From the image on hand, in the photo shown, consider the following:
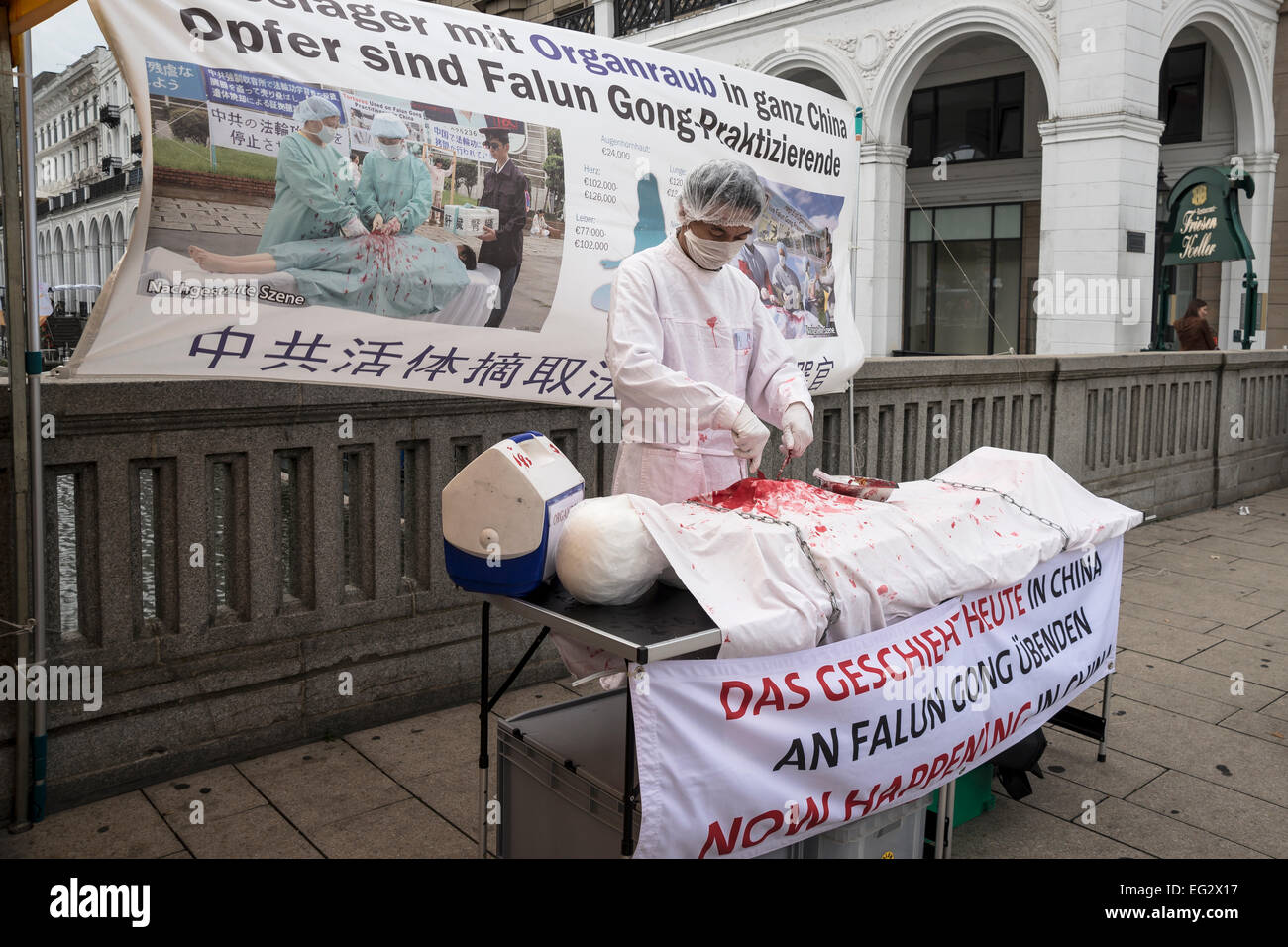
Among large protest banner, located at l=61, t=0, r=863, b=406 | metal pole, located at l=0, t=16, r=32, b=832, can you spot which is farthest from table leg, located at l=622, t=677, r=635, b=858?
metal pole, located at l=0, t=16, r=32, b=832

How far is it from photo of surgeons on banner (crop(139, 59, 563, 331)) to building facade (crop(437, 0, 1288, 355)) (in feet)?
25.2

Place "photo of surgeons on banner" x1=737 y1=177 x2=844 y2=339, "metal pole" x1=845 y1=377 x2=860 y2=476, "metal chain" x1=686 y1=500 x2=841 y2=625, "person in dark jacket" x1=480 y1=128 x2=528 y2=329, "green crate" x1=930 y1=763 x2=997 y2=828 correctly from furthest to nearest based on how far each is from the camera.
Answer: "metal pole" x1=845 y1=377 x2=860 y2=476, "photo of surgeons on banner" x1=737 y1=177 x2=844 y2=339, "person in dark jacket" x1=480 y1=128 x2=528 y2=329, "green crate" x1=930 y1=763 x2=997 y2=828, "metal chain" x1=686 y1=500 x2=841 y2=625

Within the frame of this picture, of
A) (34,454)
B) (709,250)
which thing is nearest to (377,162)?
(709,250)

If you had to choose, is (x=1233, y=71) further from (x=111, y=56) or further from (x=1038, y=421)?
(x=111, y=56)

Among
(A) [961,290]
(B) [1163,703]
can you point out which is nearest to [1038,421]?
(B) [1163,703]

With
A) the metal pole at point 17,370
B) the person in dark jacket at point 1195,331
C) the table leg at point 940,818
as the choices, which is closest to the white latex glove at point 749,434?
the table leg at point 940,818

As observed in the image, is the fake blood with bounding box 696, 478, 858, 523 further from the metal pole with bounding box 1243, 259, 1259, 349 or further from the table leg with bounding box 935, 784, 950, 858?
the metal pole with bounding box 1243, 259, 1259, 349

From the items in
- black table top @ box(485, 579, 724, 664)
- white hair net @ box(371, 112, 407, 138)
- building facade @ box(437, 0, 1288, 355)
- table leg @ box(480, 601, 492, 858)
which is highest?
building facade @ box(437, 0, 1288, 355)

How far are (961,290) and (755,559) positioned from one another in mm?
20136

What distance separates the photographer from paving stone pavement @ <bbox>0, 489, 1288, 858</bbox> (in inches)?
144

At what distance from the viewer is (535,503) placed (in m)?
2.76

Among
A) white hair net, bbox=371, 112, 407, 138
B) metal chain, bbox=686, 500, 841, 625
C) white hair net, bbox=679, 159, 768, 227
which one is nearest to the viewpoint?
metal chain, bbox=686, 500, 841, 625

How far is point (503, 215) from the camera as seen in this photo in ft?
14.5

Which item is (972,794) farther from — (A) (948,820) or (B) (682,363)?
(B) (682,363)
